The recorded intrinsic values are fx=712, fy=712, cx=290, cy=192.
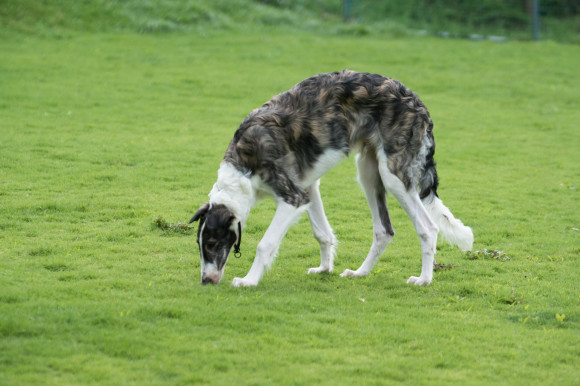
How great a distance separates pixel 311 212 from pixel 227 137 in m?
7.20

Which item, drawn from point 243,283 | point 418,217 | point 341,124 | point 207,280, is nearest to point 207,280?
point 207,280

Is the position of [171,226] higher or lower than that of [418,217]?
lower

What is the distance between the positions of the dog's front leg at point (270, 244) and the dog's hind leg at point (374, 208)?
102cm

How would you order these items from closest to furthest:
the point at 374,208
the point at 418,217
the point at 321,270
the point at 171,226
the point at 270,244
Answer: the point at 270,244
the point at 418,217
the point at 321,270
the point at 374,208
the point at 171,226

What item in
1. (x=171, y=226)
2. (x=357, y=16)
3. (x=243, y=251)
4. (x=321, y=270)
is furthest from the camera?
(x=357, y=16)

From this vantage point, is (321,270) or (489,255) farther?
(489,255)

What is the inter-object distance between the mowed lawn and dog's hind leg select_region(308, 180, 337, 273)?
0.18m

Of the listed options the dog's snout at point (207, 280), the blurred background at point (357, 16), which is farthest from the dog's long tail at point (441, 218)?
the blurred background at point (357, 16)

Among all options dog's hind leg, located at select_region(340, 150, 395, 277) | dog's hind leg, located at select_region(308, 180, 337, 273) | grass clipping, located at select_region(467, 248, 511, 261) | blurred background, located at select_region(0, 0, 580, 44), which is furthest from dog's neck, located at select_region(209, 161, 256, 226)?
blurred background, located at select_region(0, 0, 580, 44)

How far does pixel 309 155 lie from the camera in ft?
25.3

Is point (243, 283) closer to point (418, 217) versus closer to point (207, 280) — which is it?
point (207, 280)

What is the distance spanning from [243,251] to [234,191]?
163 centimetres

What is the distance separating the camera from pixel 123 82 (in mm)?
18906

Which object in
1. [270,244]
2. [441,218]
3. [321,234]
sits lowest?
[321,234]
